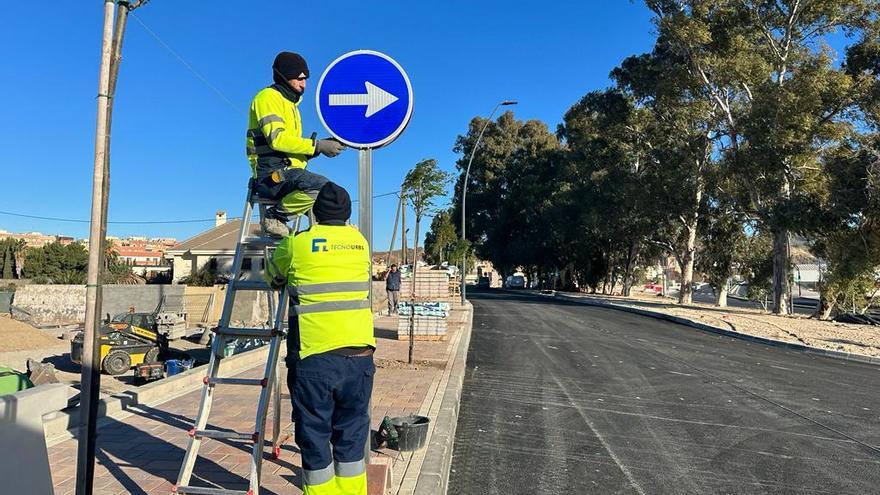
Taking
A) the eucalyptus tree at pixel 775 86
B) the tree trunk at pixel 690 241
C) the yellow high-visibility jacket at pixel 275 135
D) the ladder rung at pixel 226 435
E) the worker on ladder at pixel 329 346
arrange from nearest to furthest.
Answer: the worker on ladder at pixel 329 346 < the ladder rung at pixel 226 435 < the yellow high-visibility jacket at pixel 275 135 < the eucalyptus tree at pixel 775 86 < the tree trunk at pixel 690 241

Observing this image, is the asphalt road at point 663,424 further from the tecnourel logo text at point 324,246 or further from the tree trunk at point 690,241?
the tree trunk at point 690,241

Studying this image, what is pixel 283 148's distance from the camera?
135 inches

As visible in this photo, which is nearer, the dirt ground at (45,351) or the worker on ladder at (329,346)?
the worker on ladder at (329,346)

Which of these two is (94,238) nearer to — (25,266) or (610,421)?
(610,421)

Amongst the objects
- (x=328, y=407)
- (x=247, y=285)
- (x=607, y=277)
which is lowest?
(x=328, y=407)

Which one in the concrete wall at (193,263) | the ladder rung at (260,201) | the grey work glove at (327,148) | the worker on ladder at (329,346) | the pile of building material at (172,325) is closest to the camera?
the worker on ladder at (329,346)

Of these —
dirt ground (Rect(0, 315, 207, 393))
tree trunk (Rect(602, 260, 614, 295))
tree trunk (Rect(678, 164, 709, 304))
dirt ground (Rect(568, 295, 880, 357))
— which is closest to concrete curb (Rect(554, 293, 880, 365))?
dirt ground (Rect(568, 295, 880, 357))

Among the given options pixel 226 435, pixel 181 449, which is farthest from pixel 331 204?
pixel 181 449

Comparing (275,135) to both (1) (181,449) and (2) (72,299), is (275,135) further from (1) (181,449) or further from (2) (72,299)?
(2) (72,299)

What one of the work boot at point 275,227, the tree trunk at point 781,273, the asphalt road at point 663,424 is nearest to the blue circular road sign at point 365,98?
the work boot at point 275,227

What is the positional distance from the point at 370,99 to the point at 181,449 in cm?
318

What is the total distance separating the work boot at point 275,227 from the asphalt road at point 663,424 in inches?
92.1

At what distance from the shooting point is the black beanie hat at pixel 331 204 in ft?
10.2

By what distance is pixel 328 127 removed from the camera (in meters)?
3.99
